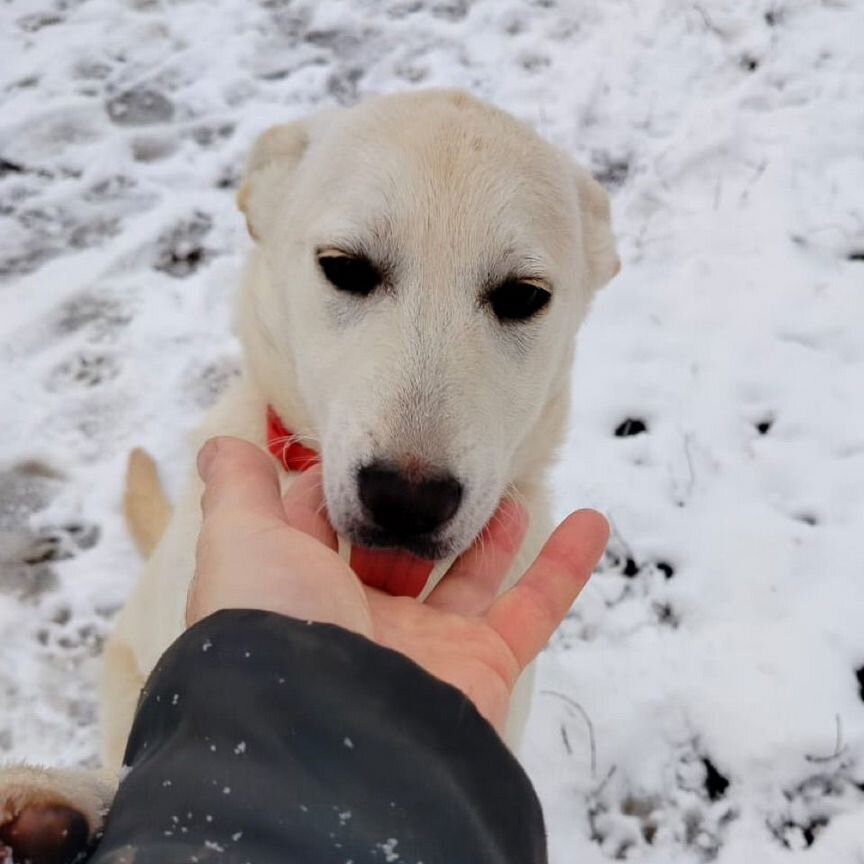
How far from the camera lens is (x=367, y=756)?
1.25m

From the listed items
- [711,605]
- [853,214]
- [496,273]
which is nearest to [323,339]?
[496,273]

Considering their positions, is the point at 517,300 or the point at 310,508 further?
the point at 517,300

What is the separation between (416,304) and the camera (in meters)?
1.98

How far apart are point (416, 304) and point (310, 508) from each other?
52cm

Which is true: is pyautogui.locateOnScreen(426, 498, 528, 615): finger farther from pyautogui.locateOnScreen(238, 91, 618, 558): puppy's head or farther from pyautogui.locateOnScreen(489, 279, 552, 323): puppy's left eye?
pyautogui.locateOnScreen(489, 279, 552, 323): puppy's left eye

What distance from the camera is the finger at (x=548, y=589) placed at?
181cm

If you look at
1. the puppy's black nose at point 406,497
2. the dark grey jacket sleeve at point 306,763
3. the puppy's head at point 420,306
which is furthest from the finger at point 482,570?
the dark grey jacket sleeve at point 306,763

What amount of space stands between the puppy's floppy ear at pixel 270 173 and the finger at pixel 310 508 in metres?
0.78

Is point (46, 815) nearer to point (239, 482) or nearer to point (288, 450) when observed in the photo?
point (239, 482)

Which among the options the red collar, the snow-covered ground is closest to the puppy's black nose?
the red collar

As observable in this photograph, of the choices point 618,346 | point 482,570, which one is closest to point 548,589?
point 482,570

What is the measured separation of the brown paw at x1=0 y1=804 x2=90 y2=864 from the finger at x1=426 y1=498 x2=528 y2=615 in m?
0.90

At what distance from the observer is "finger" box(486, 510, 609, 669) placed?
181 centimetres

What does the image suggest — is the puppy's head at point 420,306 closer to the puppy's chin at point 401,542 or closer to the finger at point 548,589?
the puppy's chin at point 401,542
